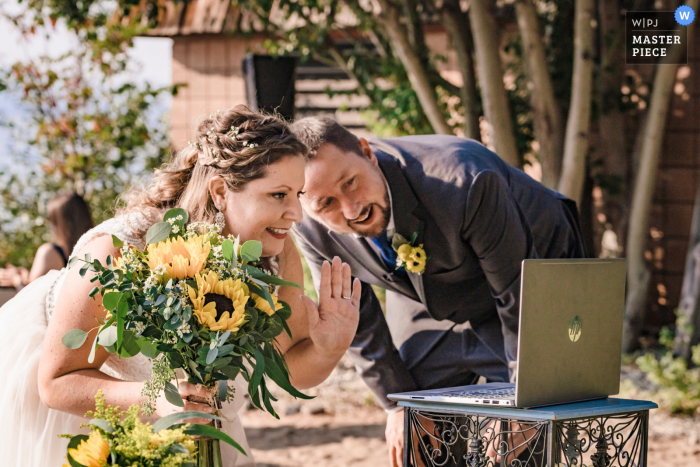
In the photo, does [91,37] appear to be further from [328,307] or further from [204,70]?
[328,307]

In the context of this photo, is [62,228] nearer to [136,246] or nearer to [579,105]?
[136,246]

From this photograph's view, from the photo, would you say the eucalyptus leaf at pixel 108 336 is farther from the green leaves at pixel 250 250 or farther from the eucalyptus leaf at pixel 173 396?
the green leaves at pixel 250 250

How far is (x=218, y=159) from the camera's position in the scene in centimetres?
170

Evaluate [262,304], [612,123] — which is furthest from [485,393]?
[612,123]

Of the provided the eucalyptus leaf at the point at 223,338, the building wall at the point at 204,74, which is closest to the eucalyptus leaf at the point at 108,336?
the eucalyptus leaf at the point at 223,338

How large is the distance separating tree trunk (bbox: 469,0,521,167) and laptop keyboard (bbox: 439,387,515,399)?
2.65 m

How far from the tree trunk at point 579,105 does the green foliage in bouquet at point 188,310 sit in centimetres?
318

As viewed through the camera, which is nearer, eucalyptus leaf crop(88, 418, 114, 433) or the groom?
eucalyptus leaf crop(88, 418, 114, 433)

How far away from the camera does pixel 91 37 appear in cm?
525

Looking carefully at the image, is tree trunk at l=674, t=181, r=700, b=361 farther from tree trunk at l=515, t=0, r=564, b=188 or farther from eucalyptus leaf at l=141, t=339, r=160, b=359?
eucalyptus leaf at l=141, t=339, r=160, b=359

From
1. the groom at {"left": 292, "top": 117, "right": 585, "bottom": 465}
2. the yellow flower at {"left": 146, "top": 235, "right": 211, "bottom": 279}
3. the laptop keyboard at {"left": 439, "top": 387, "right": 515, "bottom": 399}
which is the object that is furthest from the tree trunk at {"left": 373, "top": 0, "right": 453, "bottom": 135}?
the yellow flower at {"left": 146, "top": 235, "right": 211, "bottom": 279}

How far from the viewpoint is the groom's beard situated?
2.28 m

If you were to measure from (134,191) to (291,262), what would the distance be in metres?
0.47

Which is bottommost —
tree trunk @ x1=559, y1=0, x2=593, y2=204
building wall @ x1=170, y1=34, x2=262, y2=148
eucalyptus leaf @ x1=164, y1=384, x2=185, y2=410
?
eucalyptus leaf @ x1=164, y1=384, x2=185, y2=410
